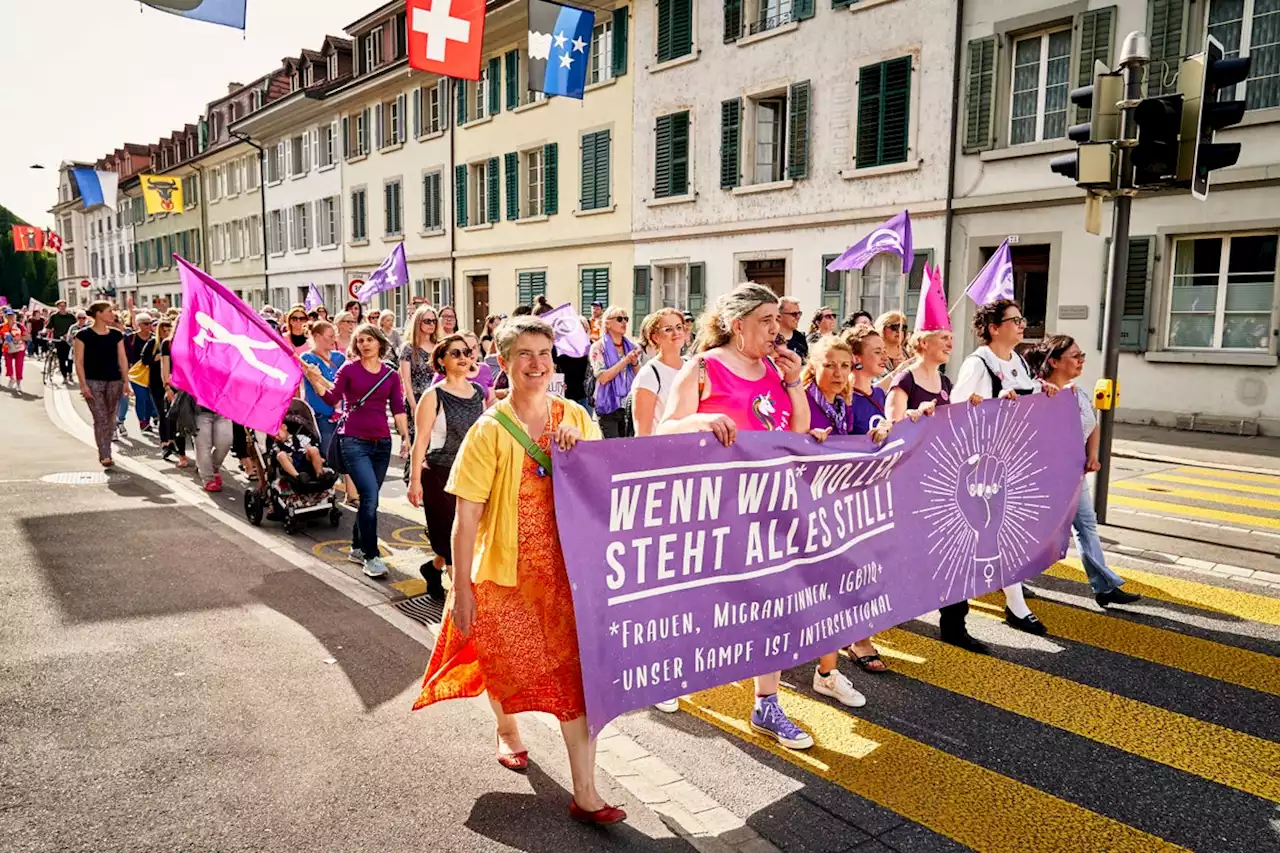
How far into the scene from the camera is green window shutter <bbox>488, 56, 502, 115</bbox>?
27.8 meters

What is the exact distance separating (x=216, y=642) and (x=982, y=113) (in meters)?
15.7

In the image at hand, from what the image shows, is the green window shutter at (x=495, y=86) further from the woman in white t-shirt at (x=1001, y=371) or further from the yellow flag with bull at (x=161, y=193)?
the woman in white t-shirt at (x=1001, y=371)

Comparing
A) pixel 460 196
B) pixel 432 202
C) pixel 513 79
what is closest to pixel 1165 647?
pixel 513 79

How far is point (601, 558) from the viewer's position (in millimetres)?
3438

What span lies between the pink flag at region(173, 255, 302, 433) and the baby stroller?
1610mm

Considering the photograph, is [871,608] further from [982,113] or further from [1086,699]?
[982,113]

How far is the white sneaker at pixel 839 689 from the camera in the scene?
4543 mm

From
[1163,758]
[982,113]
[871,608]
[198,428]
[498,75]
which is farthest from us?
[498,75]

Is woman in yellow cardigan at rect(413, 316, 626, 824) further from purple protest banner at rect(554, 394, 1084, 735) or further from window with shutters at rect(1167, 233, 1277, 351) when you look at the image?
window with shutters at rect(1167, 233, 1277, 351)

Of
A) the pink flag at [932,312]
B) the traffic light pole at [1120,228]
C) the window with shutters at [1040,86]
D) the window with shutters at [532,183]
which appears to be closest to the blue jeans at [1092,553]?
the pink flag at [932,312]

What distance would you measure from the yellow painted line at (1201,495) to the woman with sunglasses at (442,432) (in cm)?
788

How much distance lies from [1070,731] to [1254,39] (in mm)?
13860

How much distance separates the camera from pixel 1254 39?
44.9 ft

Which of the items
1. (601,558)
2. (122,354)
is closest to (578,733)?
(601,558)
